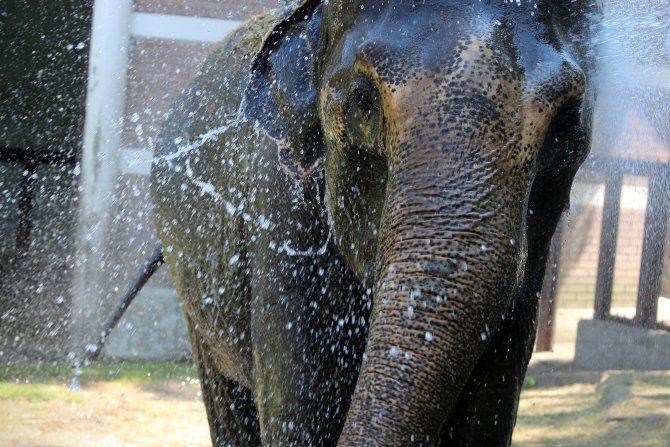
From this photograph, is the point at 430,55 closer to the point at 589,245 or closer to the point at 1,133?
the point at 589,245

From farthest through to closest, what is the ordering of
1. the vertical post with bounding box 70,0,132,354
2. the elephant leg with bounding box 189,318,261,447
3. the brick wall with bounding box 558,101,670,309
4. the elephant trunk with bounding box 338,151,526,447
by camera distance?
the vertical post with bounding box 70,0,132,354
the brick wall with bounding box 558,101,670,309
the elephant leg with bounding box 189,318,261,447
the elephant trunk with bounding box 338,151,526,447

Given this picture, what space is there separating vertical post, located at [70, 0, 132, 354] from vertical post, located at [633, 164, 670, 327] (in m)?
3.87

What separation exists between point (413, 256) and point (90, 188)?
6.54m

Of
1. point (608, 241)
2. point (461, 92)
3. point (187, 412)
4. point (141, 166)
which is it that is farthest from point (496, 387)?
point (141, 166)

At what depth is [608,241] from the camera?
7727 millimetres

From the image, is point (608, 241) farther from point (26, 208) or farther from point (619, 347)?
point (26, 208)

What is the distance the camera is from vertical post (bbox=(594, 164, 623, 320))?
24.7 ft

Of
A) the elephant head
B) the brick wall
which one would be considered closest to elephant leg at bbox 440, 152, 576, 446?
the elephant head

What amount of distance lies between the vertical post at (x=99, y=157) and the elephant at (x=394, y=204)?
4.84 m

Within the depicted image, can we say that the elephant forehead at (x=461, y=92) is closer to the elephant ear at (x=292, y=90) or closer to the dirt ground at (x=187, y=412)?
the elephant ear at (x=292, y=90)

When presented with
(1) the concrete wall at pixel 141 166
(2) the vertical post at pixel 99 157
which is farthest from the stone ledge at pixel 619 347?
(2) the vertical post at pixel 99 157

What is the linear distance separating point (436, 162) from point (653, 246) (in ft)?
19.2

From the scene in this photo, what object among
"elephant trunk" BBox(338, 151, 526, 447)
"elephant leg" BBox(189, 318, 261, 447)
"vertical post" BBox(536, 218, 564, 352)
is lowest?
"vertical post" BBox(536, 218, 564, 352)

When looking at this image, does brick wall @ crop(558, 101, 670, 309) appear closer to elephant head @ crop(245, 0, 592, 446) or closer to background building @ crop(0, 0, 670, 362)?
background building @ crop(0, 0, 670, 362)
